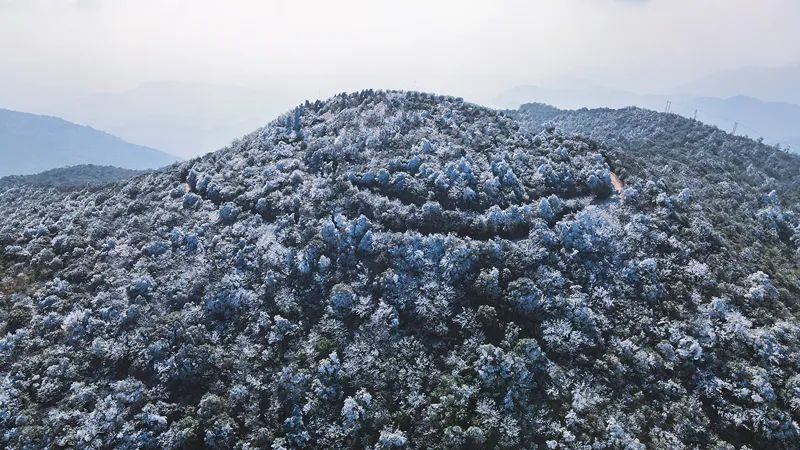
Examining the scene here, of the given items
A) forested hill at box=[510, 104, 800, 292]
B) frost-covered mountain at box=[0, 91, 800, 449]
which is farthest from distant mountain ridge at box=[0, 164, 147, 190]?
forested hill at box=[510, 104, 800, 292]

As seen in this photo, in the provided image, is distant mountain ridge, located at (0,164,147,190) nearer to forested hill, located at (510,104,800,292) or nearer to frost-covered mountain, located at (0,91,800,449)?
frost-covered mountain, located at (0,91,800,449)

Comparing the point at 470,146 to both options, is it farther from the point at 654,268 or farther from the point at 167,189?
the point at 167,189

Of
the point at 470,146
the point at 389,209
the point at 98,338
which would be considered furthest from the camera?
the point at 470,146

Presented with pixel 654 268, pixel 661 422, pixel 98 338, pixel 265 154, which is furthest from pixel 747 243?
pixel 98 338

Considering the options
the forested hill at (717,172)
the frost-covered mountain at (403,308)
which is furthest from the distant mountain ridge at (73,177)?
the forested hill at (717,172)

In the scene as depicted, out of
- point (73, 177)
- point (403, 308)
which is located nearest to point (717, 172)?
point (403, 308)

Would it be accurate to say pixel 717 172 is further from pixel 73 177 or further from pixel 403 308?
pixel 73 177

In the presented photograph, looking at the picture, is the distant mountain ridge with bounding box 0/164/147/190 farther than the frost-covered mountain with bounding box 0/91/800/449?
Yes

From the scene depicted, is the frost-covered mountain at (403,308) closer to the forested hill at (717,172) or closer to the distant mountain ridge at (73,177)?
the forested hill at (717,172)

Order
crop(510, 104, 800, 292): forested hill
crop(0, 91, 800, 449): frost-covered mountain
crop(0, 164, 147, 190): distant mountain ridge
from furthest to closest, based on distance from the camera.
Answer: crop(0, 164, 147, 190): distant mountain ridge
crop(510, 104, 800, 292): forested hill
crop(0, 91, 800, 449): frost-covered mountain
